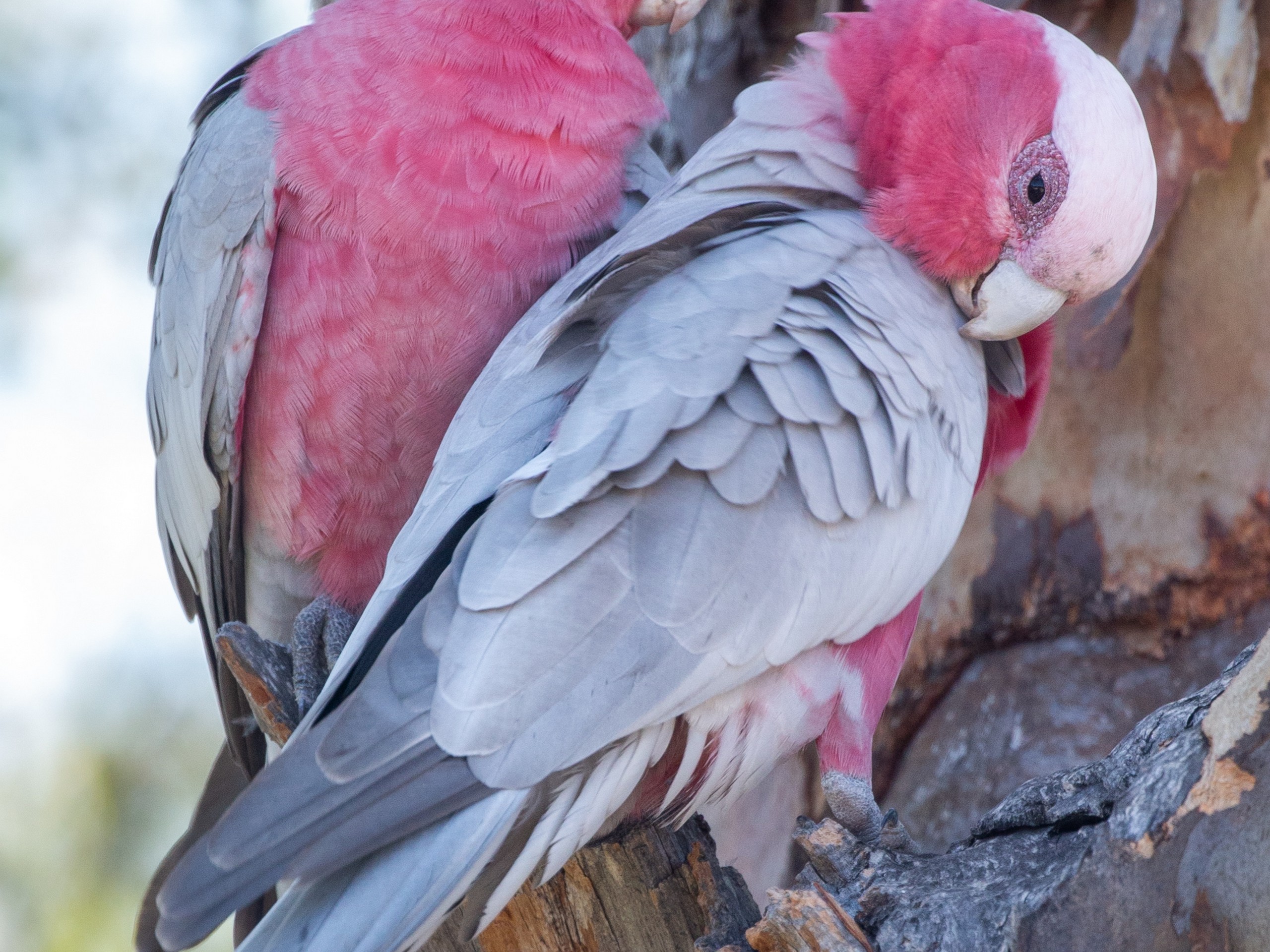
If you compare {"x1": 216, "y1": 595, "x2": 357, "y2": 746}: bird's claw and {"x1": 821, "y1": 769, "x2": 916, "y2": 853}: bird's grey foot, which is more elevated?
{"x1": 216, "y1": 595, "x2": 357, "y2": 746}: bird's claw

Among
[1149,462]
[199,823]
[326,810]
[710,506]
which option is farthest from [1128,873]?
[199,823]

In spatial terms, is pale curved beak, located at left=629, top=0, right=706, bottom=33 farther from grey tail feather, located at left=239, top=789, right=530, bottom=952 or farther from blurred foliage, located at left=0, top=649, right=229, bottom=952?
blurred foliage, located at left=0, top=649, right=229, bottom=952

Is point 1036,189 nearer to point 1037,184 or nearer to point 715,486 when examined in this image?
point 1037,184

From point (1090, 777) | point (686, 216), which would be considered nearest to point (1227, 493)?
point (1090, 777)

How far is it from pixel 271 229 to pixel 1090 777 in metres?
1.86

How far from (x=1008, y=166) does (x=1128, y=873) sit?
4.05 ft

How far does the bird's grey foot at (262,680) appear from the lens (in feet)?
7.77

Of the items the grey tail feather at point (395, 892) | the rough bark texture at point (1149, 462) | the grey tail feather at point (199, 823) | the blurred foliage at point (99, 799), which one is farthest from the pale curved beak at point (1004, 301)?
the blurred foliage at point (99, 799)

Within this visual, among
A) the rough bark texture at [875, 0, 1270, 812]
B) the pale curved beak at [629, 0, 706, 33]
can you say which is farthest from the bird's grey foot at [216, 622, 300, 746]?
the rough bark texture at [875, 0, 1270, 812]

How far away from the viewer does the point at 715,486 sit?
190cm

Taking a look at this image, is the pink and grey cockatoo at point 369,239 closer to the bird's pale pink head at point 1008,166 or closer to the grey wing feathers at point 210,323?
the grey wing feathers at point 210,323

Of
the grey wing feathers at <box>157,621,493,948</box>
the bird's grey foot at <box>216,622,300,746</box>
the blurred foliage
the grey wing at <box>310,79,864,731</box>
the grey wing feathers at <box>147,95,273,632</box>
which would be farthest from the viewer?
the blurred foliage

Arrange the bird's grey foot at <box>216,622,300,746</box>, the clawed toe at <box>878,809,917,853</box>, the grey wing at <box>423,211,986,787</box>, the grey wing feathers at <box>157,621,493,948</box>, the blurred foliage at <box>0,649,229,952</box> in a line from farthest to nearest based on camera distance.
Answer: the blurred foliage at <box>0,649,229,952</box> < the bird's grey foot at <box>216,622,300,746</box> < the clawed toe at <box>878,809,917,853</box> < the grey wing at <box>423,211,986,787</box> < the grey wing feathers at <box>157,621,493,948</box>

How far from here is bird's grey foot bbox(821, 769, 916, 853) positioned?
2193 mm
